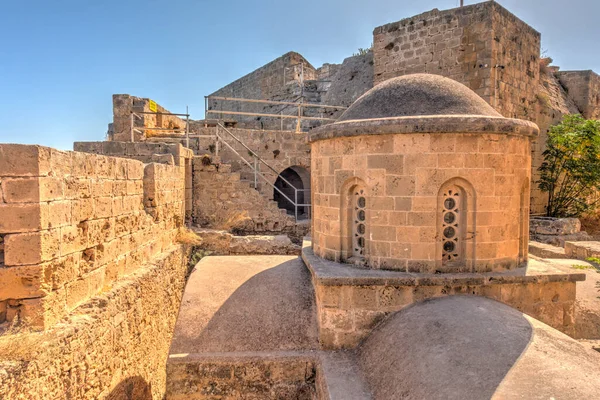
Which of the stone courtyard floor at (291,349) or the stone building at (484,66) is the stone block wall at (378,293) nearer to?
the stone courtyard floor at (291,349)

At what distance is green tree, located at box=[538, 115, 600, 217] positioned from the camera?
42.7 ft

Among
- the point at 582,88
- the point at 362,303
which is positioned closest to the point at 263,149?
the point at 362,303

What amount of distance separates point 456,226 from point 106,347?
465cm

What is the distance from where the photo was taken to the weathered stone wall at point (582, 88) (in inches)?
660

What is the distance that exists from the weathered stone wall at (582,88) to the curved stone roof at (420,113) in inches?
525

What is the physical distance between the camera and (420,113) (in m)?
5.98

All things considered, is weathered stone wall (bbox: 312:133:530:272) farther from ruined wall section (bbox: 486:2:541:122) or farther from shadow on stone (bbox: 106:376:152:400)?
ruined wall section (bbox: 486:2:541:122)

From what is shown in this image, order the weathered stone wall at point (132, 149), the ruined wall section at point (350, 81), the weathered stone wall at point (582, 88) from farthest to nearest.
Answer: the weathered stone wall at point (582, 88), the ruined wall section at point (350, 81), the weathered stone wall at point (132, 149)

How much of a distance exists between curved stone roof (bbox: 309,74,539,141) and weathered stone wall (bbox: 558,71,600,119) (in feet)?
43.8

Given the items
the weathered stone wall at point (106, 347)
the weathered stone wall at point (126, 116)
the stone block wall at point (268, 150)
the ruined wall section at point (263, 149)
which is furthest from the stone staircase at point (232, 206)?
the weathered stone wall at point (106, 347)

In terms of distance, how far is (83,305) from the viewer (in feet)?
15.9

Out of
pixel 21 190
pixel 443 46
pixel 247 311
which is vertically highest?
pixel 443 46

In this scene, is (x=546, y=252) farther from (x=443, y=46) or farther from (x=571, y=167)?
(x=443, y=46)

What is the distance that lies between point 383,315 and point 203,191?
24.1ft
